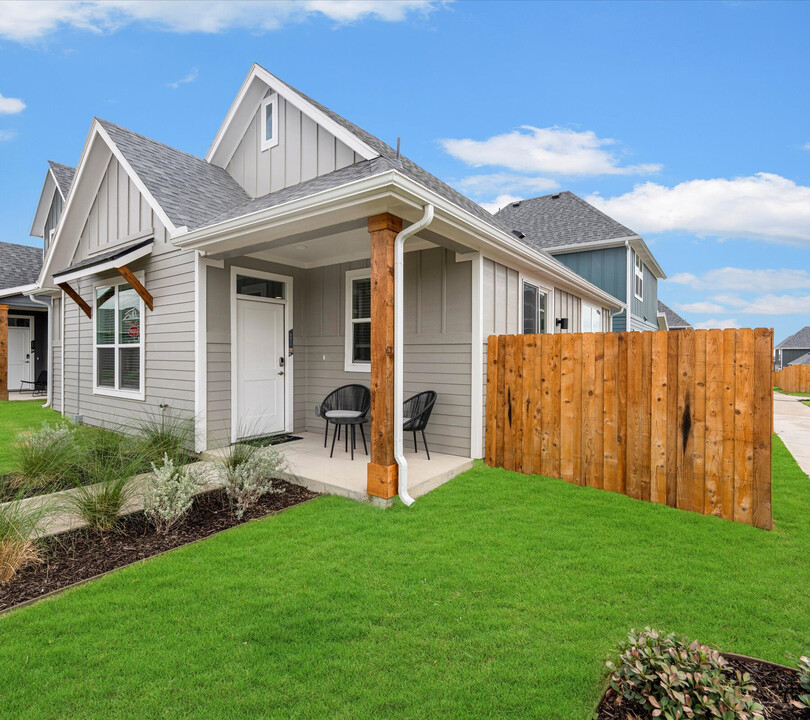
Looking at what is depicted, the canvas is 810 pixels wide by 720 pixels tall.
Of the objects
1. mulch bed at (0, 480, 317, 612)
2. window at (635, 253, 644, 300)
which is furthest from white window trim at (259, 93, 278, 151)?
window at (635, 253, 644, 300)

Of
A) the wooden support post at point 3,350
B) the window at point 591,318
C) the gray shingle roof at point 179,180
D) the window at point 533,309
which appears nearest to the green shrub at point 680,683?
the window at point 533,309

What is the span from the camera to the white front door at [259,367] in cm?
638

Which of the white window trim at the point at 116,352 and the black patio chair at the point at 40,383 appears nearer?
the white window trim at the point at 116,352

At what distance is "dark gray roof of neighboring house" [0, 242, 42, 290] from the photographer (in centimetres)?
1352

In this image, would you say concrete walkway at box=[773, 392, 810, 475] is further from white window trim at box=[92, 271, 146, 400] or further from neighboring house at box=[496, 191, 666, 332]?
white window trim at box=[92, 271, 146, 400]

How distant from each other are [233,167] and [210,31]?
3.90 meters

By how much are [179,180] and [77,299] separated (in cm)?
290

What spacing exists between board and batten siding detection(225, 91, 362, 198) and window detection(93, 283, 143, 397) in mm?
2678

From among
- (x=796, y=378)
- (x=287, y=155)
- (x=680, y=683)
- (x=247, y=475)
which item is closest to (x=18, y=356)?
Result: (x=287, y=155)

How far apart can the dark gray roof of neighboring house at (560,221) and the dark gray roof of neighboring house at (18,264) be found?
15.0m

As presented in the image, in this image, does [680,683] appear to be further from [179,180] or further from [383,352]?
[179,180]

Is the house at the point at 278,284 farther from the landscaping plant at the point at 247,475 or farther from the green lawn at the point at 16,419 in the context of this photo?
the green lawn at the point at 16,419

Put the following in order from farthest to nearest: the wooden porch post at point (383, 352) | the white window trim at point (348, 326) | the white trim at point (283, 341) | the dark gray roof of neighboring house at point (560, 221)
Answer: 1. the dark gray roof of neighboring house at point (560, 221)
2. the white window trim at point (348, 326)
3. the white trim at point (283, 341)
4. the wooden porch post at point (383, 352)

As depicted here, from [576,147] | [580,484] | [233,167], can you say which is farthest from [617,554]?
[576,147]
